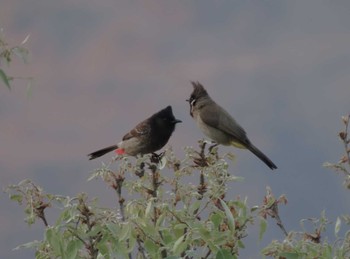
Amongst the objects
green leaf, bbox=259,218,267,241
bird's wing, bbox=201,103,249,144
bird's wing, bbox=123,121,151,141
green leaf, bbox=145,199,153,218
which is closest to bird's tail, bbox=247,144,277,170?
bird's wing, bbox=201,103,249,144

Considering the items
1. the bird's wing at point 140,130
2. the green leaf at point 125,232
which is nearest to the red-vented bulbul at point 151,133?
the bird's wing at point 140,130

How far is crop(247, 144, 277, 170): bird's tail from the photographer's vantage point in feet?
28.9

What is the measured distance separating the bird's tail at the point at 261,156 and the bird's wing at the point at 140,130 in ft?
4.76

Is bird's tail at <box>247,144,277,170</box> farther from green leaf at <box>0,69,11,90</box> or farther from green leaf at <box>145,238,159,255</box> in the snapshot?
green leaf at <box>0,69,11,90</box>

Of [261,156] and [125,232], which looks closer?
[125,232]

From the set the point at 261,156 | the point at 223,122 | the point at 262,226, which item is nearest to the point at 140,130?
the point at 223,122

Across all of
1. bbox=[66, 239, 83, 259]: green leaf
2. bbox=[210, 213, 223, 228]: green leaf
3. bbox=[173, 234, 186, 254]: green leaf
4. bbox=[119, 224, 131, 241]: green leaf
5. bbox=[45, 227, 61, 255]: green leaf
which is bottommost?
bbox=[173, 234, 186, 254]: green leaf

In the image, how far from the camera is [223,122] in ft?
30.2

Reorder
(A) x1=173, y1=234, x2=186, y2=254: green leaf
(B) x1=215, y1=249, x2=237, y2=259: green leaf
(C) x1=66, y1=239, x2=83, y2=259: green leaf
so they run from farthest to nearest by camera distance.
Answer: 1. (C) x1=66, y1=239, x2=83, y2=259: green leaf
2. (B) x1=215, y1=249, x2=237, y2=259: green leaf
3. (A) x1=173, y1=234, x2=186, y2=254: green leaf

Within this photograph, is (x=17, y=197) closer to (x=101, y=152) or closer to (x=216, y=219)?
(x=216, y=219)

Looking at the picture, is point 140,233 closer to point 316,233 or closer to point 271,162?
point 316,233

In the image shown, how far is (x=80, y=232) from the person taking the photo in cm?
325

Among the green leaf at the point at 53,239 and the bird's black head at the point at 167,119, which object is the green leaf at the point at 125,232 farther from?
the bird's black head at the point at 167,119

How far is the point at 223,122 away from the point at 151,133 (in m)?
1.01
